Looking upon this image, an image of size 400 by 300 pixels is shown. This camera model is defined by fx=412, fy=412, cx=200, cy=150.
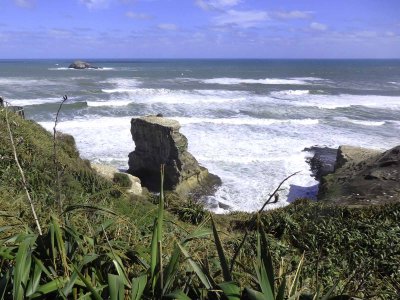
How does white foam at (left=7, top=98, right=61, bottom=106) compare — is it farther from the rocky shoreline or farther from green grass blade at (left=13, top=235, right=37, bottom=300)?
green grass blade at (left=13, top=235, right=37, bottom=300)

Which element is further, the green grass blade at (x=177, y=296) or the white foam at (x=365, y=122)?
the white foam at (x=365, y=122)

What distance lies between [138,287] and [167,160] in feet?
52.7

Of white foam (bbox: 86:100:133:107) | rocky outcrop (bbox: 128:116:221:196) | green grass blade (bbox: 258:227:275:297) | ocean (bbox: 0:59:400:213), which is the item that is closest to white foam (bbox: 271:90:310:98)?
ocean (bbox: 0:59:400:213)

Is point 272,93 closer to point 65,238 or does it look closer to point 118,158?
point 118,158

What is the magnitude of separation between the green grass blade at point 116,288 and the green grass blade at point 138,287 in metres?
0.06

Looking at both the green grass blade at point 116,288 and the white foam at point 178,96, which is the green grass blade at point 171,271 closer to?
the green grass blade at point 116,288

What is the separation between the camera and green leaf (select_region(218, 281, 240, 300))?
2.18m

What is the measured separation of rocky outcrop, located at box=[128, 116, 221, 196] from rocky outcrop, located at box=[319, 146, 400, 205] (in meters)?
5.57

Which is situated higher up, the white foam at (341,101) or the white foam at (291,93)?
the white foam at (291,93)

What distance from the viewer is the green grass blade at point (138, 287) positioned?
2160 mm

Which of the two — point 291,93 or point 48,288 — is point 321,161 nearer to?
point 48,288

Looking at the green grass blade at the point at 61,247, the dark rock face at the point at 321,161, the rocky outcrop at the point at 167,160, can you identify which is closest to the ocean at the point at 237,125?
the dark rock face at the point at 321,161

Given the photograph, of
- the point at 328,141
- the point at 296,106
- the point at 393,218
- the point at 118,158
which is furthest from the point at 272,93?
the point at 393,218

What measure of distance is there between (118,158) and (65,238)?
1789 centimetres
